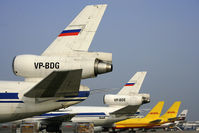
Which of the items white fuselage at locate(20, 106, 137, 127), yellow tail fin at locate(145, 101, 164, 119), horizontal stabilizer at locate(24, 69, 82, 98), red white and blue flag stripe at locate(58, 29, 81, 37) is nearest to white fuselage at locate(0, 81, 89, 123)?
horizontal stabilizer at locate(24, 69, 82, 98)

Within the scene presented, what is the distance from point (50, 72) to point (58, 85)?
1.22 metres

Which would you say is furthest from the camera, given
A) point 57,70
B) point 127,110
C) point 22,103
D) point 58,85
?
point 127,110

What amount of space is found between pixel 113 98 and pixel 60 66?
26.7m

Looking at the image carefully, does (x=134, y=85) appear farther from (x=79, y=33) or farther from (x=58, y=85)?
(x=58, y=85)

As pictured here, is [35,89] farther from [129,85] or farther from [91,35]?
[129,85]

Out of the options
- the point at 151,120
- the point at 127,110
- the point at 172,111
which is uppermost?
the point at 127,110

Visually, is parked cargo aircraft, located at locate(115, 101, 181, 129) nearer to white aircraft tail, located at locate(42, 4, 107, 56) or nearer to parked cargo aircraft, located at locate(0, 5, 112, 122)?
white aircraft tail, located at locate(42, 4, 107, 56)

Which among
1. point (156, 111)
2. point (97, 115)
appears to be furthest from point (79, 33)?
point (156, 111)

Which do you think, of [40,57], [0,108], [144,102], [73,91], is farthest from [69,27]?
[144,102]

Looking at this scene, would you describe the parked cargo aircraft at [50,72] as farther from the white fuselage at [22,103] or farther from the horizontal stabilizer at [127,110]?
the horizontal stabilizer at [127,110]

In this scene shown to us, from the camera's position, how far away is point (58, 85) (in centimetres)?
1130

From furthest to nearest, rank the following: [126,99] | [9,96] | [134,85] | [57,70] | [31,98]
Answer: [134,85] → [126,99] → [9,96] → [31,98] → [57,70]

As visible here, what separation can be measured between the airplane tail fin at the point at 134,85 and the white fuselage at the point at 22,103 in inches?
1070

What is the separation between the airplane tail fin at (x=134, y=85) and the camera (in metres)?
39.5
